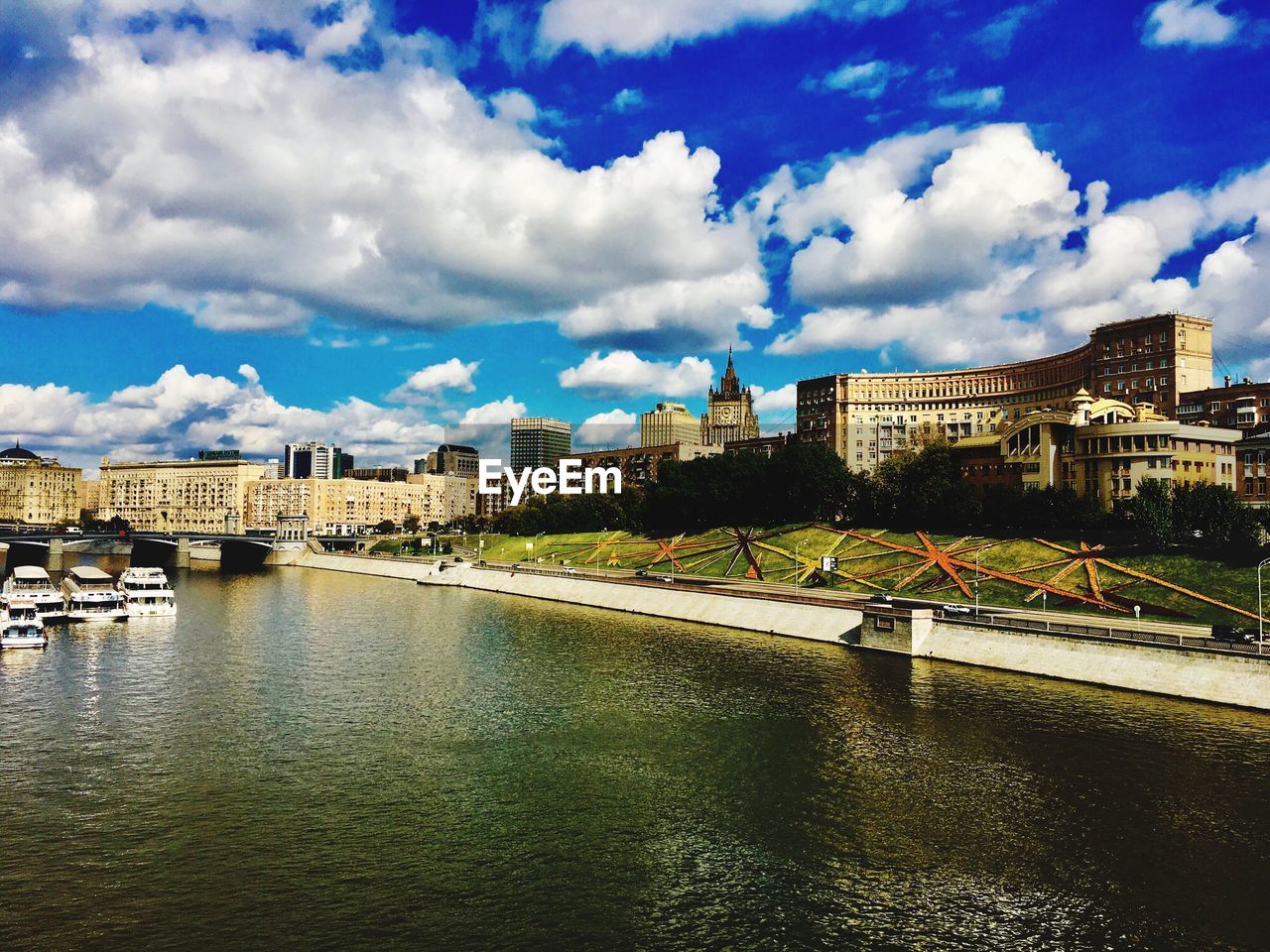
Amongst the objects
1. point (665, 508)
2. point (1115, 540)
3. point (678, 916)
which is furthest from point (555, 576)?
point (678, 916)

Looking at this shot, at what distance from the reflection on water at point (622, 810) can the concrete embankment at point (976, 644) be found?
2.18 m

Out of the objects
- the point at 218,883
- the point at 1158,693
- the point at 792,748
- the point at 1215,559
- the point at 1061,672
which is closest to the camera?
the point at 218,883

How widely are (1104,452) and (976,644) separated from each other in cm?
5758

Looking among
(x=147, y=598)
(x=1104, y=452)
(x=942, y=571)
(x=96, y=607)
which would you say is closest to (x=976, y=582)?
(x=942, y=571)

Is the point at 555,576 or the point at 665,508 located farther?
the point at 665,508

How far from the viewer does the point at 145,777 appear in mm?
45250

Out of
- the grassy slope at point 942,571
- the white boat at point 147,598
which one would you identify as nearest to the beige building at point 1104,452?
the grassy slope at point 942,571

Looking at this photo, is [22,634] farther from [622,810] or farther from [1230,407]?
[1230,407]

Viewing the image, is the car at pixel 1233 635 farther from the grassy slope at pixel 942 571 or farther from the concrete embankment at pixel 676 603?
the concrete embankment at pixel 676 603

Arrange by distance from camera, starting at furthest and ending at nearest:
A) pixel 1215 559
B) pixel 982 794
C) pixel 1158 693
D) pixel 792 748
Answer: pixel 1215 559, pixel 1158 693, pixel 792 748, pixel 982 794

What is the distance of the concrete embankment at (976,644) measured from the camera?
201 ft

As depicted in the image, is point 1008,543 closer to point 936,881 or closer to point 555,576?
point 555,576

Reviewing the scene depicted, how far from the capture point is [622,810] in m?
41.2

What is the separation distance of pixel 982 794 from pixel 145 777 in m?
43.6
